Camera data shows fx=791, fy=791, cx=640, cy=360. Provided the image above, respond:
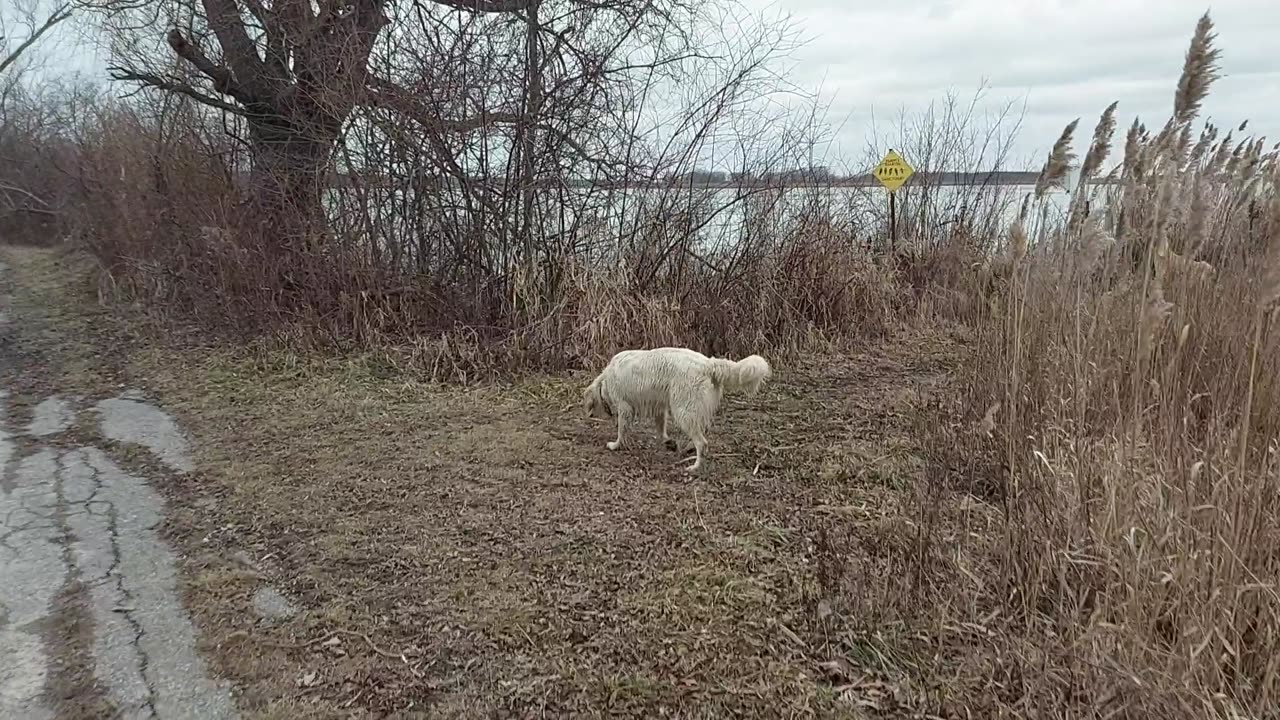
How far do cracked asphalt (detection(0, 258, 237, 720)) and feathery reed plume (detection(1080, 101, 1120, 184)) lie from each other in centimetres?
425

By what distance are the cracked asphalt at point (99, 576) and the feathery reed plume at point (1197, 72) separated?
163 inches

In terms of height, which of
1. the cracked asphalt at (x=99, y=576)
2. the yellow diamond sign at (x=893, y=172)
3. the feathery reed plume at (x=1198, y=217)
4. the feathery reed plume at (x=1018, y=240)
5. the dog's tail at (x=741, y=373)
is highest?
the yellow diamond sign at (x=893, y=172)

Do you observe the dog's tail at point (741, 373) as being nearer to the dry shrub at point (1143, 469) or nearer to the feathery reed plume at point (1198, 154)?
the dry shrub at point (1143, 469)

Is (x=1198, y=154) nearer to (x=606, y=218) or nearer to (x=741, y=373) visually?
(x=741, y=373)

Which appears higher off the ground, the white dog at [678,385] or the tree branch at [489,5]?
the tree branch at [489,5]

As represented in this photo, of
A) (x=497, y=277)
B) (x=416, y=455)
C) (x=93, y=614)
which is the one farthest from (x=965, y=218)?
(x=93, y=614)

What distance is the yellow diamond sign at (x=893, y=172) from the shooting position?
902cm

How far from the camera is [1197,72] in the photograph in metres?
3.05

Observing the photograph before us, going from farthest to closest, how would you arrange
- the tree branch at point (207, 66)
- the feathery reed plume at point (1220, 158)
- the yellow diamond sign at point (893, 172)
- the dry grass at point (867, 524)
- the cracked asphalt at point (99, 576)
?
the yellow diamond sign at point (893, 172) → the tree branch at point (207, 66) → the feathery reed plume at point (1220, 158) → the cracked asphalt at point (99, 576) → the dry grass at point (867, 524)

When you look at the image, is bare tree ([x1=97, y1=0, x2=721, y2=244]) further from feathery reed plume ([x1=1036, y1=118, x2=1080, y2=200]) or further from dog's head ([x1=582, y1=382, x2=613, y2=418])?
feathery reed plume ([x1=1036, y1=118, x2=1080, y2=200])

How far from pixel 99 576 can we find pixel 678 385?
298cm

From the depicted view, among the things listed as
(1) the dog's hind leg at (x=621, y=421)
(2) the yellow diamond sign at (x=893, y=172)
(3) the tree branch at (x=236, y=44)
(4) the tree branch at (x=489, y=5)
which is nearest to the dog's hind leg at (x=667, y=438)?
(1) the dog's hind leg at (x=621, y=421)

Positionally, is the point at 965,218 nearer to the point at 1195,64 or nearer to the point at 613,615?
the point at 1195,64

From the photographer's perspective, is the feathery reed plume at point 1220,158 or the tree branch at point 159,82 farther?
the tree branch at point 159,82
